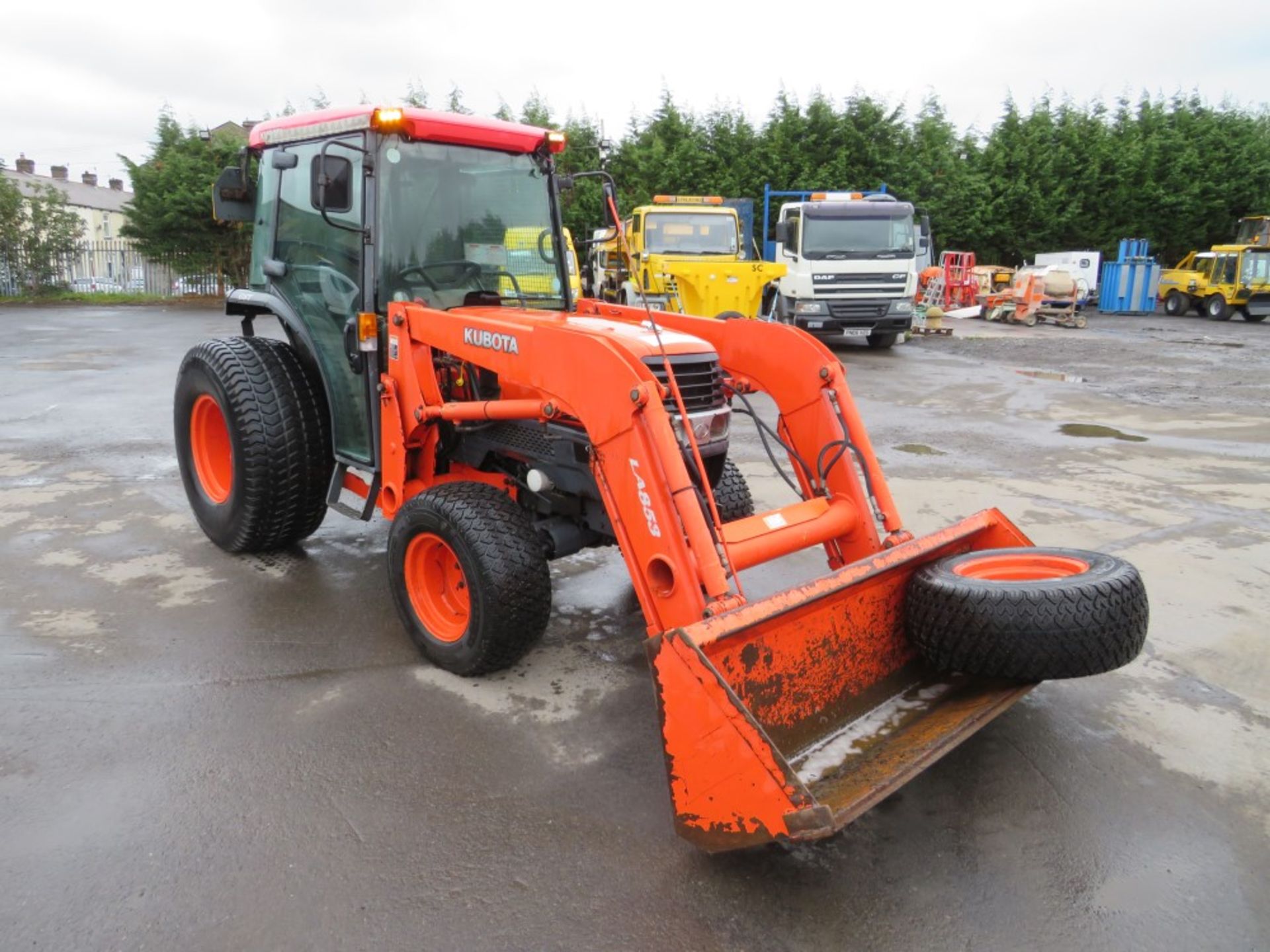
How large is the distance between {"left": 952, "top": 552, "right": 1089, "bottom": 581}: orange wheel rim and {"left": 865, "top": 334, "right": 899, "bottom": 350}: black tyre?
14.2 metres

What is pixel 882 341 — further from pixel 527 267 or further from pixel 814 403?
pixel 814 403

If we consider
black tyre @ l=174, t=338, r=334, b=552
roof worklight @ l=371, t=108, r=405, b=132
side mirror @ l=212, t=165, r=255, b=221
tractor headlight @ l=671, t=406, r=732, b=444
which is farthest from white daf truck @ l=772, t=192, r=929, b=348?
roof worklight @ l=371, t=108, r=405, b=132

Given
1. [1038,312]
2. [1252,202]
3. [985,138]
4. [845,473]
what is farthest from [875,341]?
[1252,202]

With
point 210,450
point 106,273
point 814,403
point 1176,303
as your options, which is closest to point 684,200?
point 210,450

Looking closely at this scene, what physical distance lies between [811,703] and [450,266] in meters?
2.77

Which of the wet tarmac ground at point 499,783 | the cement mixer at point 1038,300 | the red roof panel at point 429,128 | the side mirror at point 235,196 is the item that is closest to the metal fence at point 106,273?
the cement mixer at point 1038,300

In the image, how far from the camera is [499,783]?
3.22 m

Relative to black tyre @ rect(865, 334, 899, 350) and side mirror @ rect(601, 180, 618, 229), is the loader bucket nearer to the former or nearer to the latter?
side mirror @ rect(601, 180, 618, 229)

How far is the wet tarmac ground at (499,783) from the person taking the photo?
258cm

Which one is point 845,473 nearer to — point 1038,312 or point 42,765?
point 42,765

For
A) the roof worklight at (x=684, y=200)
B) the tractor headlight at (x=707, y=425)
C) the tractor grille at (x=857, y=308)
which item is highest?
the roof worklight at (x=684, y=200)

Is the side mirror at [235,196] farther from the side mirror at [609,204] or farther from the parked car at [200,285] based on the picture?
the parked car at [200,285]

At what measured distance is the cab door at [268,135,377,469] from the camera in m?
4.26

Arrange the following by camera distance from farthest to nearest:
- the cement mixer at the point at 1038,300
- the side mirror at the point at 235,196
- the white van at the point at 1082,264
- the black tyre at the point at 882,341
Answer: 1. the white van at the point at 1082,264
2. the cement mixer at the point at 1038,300
3. the black tyre at the point at 882,341
4. the side mirror at the point at 235,196
